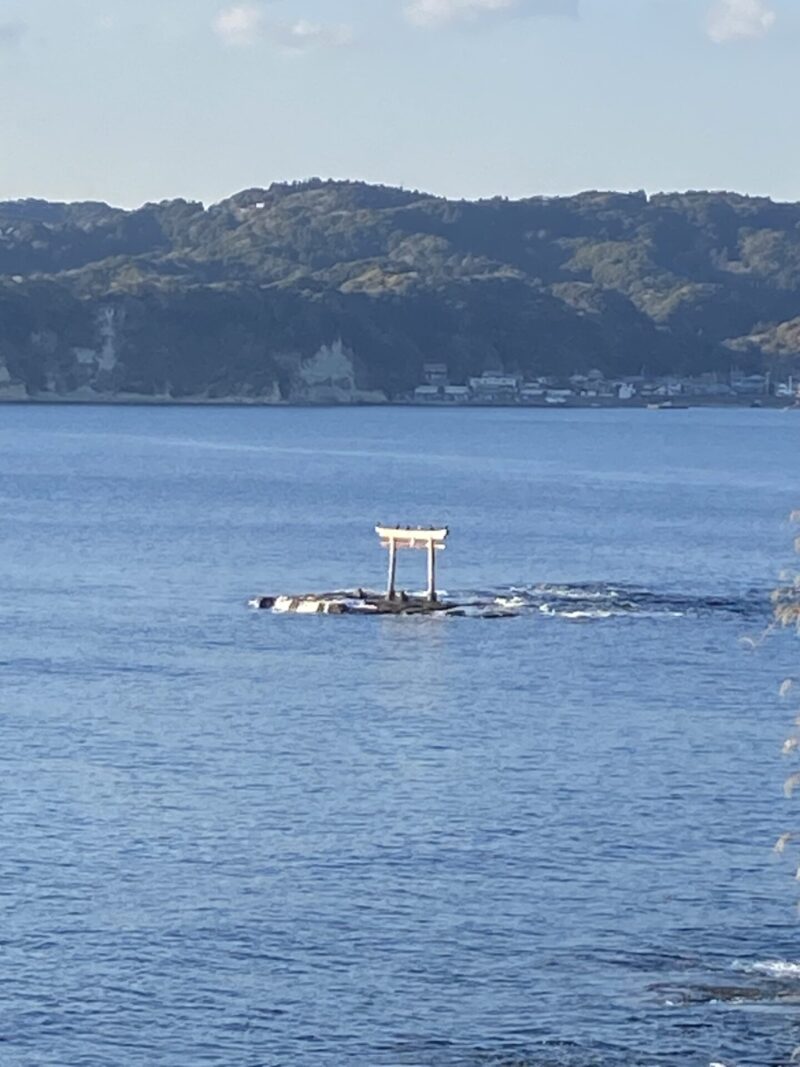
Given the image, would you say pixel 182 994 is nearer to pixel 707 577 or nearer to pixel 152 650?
pixel 152 650

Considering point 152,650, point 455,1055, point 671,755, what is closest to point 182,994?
point 455,1055

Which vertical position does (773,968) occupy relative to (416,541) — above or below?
below

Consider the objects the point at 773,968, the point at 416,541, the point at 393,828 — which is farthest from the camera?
the point at 416,541

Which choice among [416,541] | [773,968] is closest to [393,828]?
[773,968]

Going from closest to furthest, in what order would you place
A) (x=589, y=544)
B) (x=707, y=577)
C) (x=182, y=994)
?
(x=182, y=994)
(x=707, y=577)
(x=589, y=544)

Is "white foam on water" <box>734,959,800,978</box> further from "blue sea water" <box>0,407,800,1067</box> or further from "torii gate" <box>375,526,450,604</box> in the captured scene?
"torii gate" <box>375,526,450,604</box>

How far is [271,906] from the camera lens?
35750 mm

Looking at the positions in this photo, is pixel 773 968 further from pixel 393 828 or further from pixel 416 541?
pixel 416 541

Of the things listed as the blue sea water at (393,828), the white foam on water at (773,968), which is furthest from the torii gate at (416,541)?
the white foam on water at (773,968)

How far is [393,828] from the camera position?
1593 inches

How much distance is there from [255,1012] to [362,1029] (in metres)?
1.39

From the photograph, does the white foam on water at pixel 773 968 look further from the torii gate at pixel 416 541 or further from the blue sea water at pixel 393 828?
the torii gate at pixel 416 541

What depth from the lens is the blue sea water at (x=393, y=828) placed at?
31.0 meters

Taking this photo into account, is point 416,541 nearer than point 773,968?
No
